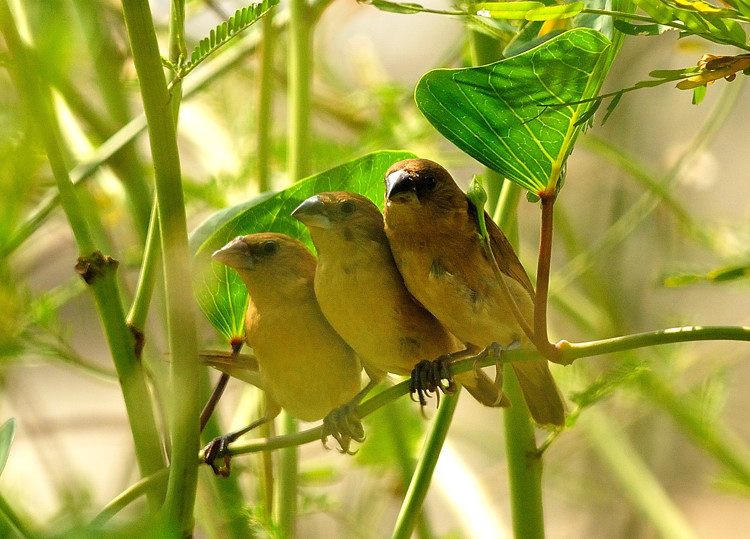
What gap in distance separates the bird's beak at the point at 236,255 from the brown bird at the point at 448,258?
0.12 m

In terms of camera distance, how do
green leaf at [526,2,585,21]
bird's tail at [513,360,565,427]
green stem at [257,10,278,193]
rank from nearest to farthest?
1. green leaf at [526,2,585,21]
2. bird's tail at [513,360,565,427]
3. green stem at [257,10,278,193]

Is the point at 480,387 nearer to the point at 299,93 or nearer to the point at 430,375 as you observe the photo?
the point at 430,375

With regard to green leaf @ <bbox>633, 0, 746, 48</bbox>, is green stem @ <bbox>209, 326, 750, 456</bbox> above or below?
below

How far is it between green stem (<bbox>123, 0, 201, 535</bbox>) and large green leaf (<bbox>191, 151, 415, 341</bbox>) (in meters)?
0.15

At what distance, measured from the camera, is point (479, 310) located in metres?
0.71

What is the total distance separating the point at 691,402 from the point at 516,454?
78 centimetres

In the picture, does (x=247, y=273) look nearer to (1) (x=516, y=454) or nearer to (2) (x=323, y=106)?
(1) (x=516, y=454)

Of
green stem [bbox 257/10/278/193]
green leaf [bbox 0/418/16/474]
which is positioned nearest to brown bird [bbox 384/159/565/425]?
green stem [bbox 257/10/278/193]

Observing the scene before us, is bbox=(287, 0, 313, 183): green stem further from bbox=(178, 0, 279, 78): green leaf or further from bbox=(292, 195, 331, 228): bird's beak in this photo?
bbox=(178, 0, 279, 78): green leaf

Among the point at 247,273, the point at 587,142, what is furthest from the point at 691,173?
the point at 247,273

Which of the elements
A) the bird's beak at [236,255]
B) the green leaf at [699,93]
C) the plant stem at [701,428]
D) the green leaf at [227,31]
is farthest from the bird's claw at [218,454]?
the plant stem at [701,428]

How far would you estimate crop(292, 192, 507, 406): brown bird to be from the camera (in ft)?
2.37

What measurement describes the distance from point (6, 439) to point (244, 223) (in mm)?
264

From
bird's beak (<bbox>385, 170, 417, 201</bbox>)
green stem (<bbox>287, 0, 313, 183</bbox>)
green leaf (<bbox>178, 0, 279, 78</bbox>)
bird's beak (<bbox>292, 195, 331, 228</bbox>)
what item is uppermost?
green stem (<bbox>287, 0, 313, 183</bbox>)
